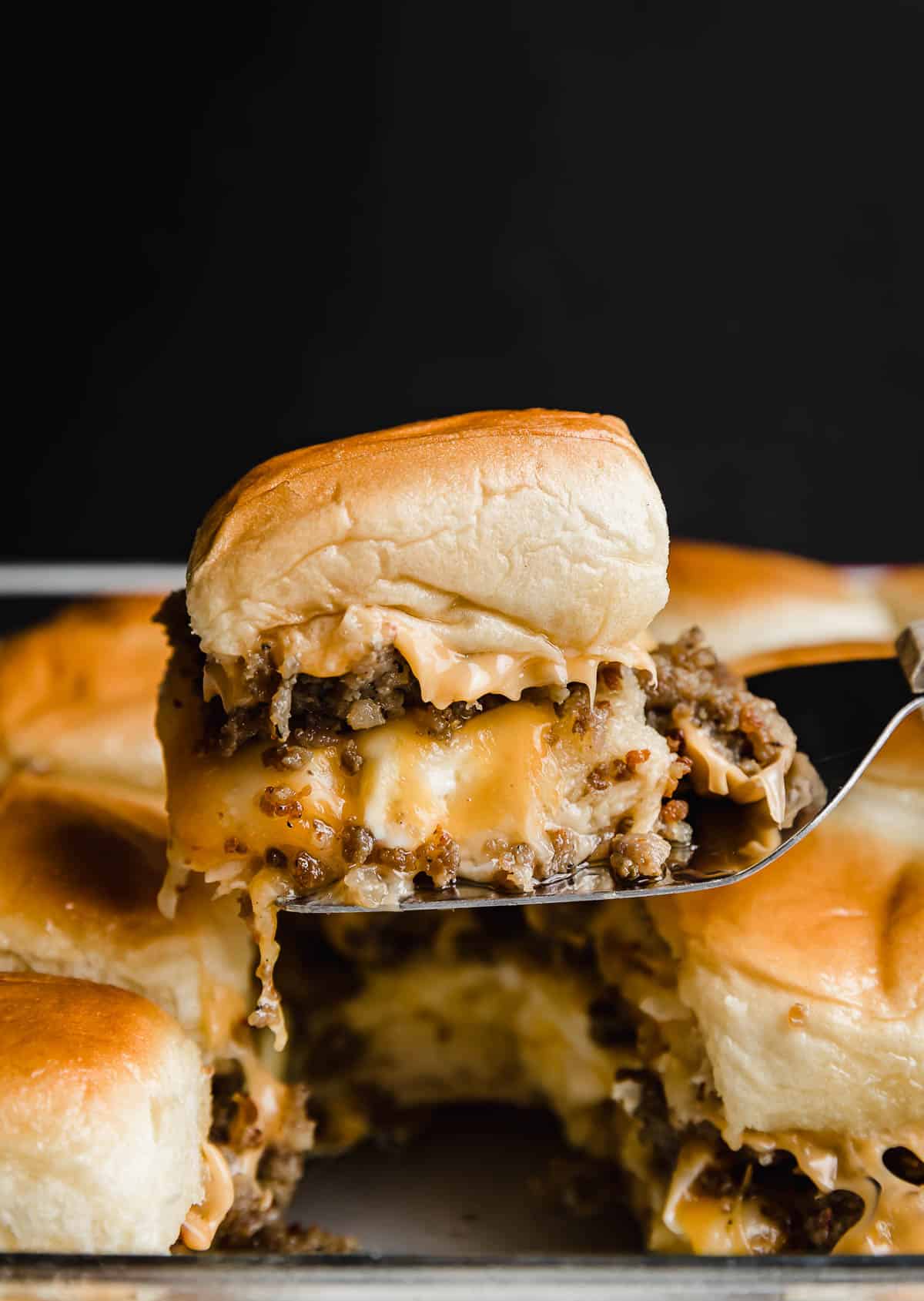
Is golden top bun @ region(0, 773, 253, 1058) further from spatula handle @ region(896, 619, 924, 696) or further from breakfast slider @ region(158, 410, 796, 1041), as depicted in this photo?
spatula handle @ region(896, 619, 924, 696)

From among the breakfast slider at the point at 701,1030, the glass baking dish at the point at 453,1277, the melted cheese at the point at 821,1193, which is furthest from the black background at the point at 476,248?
the glass baking dish at the point at 453,1277

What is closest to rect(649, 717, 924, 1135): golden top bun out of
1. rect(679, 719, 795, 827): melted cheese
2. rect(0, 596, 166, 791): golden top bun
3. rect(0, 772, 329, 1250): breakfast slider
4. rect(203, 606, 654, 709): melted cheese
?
rect(679, 719, 795, 827): melted cheese

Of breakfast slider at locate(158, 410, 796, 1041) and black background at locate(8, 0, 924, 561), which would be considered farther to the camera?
black background at locate(8, 0, 924, 561)

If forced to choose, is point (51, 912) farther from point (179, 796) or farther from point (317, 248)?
point (317, 248)

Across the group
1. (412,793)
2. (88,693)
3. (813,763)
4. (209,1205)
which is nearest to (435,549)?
(412,793)

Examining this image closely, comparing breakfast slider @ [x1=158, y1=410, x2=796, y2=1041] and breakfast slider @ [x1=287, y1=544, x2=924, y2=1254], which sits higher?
breakfast slider @ [x1=158, y1=410, x2=796, y2=1041]

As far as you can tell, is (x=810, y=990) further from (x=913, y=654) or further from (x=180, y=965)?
(x=180, y=965)

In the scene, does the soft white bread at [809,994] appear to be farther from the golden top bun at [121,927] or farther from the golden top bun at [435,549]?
the golden top bun at [121,927]
